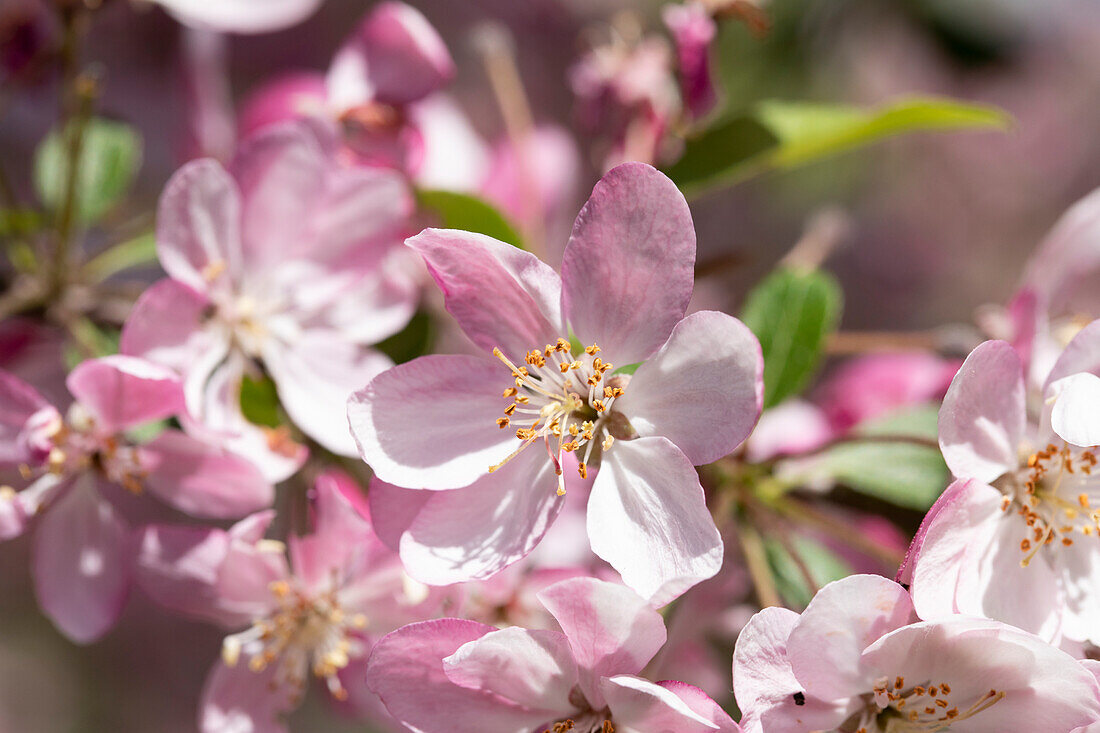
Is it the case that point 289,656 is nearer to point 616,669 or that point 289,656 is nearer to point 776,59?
point 616,669

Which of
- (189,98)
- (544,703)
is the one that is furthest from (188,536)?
(189,98)

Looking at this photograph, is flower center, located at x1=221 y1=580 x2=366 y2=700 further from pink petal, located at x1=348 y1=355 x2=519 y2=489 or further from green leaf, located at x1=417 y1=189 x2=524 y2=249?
green leaf, located at x1=417 y1=189 x2=524 y2=249

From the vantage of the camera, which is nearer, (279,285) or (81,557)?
(81,557)

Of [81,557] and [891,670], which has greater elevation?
[891,670]

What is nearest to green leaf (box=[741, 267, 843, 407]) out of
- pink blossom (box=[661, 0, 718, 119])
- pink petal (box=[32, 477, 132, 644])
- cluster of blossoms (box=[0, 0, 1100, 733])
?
cluster of blossoms (box=[0, 0, 1100, 733])

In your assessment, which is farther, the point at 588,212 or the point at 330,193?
the point at 330,193

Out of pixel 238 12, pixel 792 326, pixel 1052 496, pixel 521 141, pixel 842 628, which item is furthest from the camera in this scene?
pixel 521 141

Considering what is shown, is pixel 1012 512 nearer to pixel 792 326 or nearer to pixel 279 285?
pixel 792 326

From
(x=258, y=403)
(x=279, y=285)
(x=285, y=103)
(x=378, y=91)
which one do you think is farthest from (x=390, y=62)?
(x=258, y=403)
